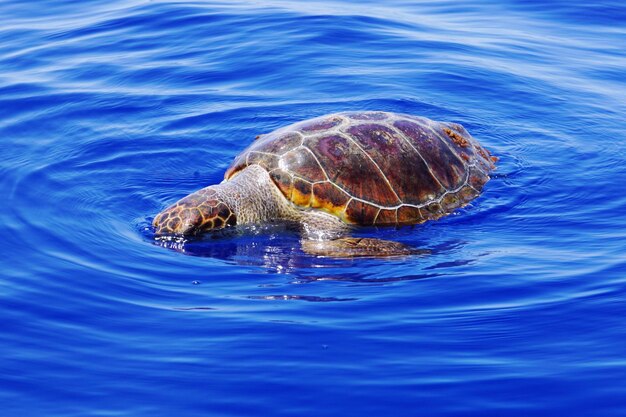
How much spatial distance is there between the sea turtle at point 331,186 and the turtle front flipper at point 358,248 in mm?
24

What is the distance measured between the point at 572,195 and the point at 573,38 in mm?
8211

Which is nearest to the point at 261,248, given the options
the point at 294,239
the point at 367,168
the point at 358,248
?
the point at 294,239

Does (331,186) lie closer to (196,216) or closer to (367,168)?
(367,168)

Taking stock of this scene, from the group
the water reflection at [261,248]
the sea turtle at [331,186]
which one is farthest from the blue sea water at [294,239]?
the sea turtle at [331,186]

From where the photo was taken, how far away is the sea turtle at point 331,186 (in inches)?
402

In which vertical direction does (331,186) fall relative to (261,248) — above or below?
above

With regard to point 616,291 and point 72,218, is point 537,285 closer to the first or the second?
point 616,291

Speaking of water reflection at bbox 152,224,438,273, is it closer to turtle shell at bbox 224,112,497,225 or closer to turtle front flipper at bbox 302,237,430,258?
turtle front flipper at bbox 302,237,430,258

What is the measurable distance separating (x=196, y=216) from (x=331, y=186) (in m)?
1.64

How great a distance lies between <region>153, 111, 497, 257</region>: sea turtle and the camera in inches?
402

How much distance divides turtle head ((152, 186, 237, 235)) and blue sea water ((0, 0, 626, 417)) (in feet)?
0.74

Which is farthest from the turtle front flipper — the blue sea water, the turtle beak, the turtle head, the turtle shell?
the turtle beak

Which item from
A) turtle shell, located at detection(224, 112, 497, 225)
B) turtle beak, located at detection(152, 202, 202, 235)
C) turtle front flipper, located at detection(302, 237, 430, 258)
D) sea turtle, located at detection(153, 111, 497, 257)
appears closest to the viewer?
turtle front flipper, located at detection(302, 237, 430, 258)

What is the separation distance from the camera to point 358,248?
969cm
